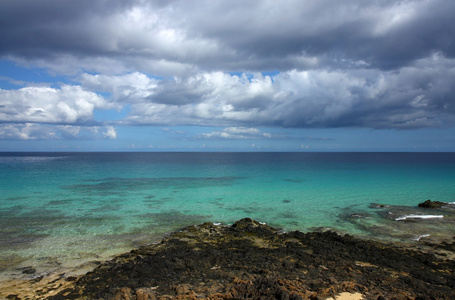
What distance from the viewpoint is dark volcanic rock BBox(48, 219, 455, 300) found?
977cm

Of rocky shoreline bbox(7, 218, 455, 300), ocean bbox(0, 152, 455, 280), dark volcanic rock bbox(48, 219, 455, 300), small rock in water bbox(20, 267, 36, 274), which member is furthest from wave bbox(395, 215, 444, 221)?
small rock in water bbox(20, 267, 36, 274)

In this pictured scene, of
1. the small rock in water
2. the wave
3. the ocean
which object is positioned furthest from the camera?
the wave

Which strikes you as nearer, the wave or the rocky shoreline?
the rocky shoreline

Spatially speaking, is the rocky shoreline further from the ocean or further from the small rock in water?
the ocean

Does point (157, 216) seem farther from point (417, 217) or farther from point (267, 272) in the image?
point (417, 217)

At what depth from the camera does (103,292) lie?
996 centimetres

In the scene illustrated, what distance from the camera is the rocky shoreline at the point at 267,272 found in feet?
32.1

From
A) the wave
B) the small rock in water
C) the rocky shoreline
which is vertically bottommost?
the small rock in water

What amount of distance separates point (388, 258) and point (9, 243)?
20121 mm

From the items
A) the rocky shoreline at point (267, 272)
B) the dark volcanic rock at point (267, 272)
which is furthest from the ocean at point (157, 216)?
the dark volcanic rock at point (267, 272)

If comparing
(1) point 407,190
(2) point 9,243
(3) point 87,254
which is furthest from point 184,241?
(1) point 407,190

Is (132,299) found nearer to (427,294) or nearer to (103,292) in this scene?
(103,292)

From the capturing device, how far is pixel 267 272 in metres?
11.5

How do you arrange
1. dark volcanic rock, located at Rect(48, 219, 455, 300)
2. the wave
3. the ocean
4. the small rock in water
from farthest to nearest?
1. the wave
2. the ocean
3. the small rock in water
4. dark volcanic rock, located at Rect(48, 219, 455, 300)
